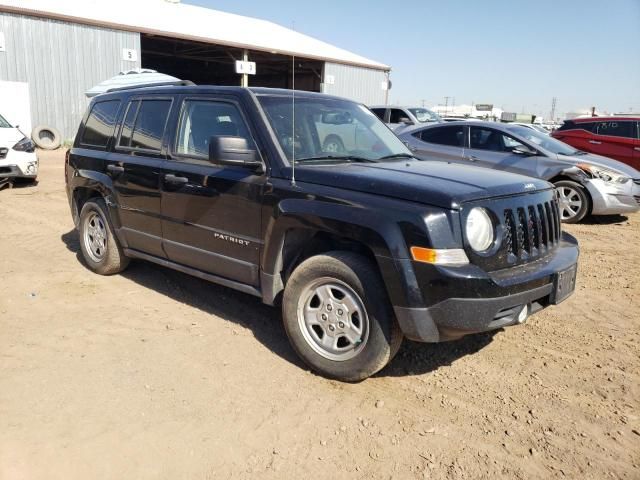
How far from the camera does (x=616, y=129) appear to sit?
12117 millimetres

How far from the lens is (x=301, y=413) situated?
3.17 m

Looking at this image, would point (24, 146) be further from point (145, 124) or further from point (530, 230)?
point (530, 230)

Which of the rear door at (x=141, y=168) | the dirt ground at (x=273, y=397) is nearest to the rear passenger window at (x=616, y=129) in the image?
the dirt ground at (x=273, y=397)

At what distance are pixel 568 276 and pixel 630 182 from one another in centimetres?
634

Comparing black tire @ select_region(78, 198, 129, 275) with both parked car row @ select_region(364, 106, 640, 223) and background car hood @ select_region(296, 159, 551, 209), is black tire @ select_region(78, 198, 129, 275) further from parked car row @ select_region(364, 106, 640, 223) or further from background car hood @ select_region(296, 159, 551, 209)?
parked car row @ select_region(364, 106, 640, 223)

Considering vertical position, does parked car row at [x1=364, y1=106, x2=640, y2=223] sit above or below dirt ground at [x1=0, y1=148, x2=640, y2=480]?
above

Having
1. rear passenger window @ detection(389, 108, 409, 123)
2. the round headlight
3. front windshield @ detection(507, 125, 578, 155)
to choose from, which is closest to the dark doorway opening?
rear passenger window @ detection(389, 108, 409, 123)

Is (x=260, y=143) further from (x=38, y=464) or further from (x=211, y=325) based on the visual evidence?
(x=38, y=464)

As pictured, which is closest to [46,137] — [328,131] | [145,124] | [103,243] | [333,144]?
[103,243]

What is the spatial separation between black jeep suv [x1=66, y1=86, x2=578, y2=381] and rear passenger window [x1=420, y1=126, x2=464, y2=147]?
16.6ft

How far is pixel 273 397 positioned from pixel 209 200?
1.59 metres

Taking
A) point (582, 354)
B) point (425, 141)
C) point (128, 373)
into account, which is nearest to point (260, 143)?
point (128, 373)

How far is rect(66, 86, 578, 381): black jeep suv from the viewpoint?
3059mm

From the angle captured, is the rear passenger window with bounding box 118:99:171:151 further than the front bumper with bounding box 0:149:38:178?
No
